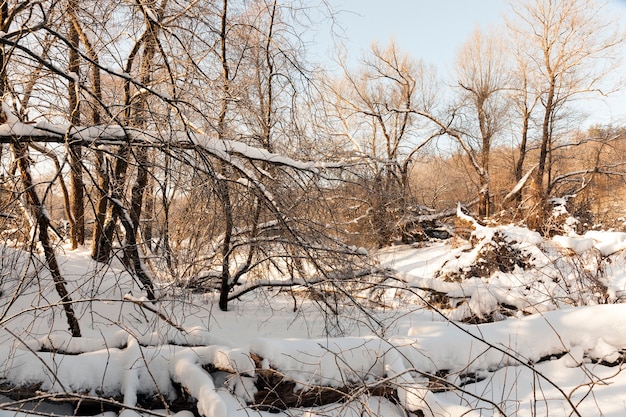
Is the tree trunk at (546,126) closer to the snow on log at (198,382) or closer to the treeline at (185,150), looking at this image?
the treeline at (185,150)

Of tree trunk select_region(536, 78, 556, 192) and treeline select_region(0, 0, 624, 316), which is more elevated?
tree trunk select_region(536, 78, 556, 192)

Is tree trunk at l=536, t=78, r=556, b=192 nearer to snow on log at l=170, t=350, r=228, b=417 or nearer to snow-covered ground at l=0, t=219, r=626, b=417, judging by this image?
snow-covered ground at l=0, t=219, r=626, b=417

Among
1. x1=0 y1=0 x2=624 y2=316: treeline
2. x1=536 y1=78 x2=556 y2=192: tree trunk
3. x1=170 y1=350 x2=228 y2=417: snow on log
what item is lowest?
x1=170 y1=350 x2=228 y2=417: snow on log

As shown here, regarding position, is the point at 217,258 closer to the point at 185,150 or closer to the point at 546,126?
the point at 185,150

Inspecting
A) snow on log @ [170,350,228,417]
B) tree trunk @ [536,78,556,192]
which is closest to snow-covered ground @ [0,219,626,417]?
snow on log @ [170,350,228,417]

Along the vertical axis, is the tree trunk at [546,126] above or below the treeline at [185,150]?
above

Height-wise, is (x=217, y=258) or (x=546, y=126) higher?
(x=546, y=126)

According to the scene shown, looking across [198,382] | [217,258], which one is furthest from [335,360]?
A: [217,258]

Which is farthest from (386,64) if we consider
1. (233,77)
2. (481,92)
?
(233,77)

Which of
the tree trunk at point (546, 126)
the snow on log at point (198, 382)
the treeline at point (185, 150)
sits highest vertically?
the tree trunk at point (546, 126)

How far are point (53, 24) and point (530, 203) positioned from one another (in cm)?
1209

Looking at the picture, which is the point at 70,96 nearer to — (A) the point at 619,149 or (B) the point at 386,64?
(B) the point at 386,64

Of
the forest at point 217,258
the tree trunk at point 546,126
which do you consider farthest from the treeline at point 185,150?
the tree trunk at point 546,126

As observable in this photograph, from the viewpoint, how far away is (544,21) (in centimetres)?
1526
